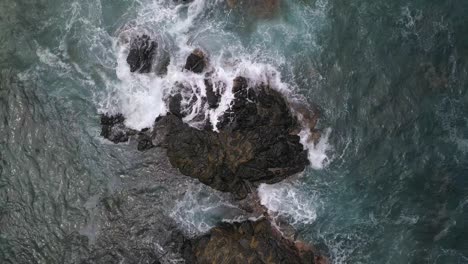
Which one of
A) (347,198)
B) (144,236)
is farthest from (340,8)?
(144,236)

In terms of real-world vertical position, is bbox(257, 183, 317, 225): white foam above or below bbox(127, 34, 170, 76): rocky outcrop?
below

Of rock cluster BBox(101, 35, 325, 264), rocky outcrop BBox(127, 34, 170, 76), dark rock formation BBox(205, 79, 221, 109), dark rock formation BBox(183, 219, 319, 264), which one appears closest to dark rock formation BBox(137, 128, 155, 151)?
rock cluster BBox(101, 35, 325, 264)

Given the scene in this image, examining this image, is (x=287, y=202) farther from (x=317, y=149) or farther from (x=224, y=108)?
(x=224, y=108)

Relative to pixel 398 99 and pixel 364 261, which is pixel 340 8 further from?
pixel 364 261

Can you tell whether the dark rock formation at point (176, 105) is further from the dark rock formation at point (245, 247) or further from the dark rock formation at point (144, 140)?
the dark rock formation at point (245, 247)

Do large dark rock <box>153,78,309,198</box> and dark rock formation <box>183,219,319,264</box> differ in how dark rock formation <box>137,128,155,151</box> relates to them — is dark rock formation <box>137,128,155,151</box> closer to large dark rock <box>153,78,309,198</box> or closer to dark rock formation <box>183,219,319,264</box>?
large dark rock <box>153,78,309,198</box>

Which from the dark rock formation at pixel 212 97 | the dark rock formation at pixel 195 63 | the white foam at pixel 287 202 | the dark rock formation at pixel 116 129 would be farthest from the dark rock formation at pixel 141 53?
the white foam at pixel 287 202
